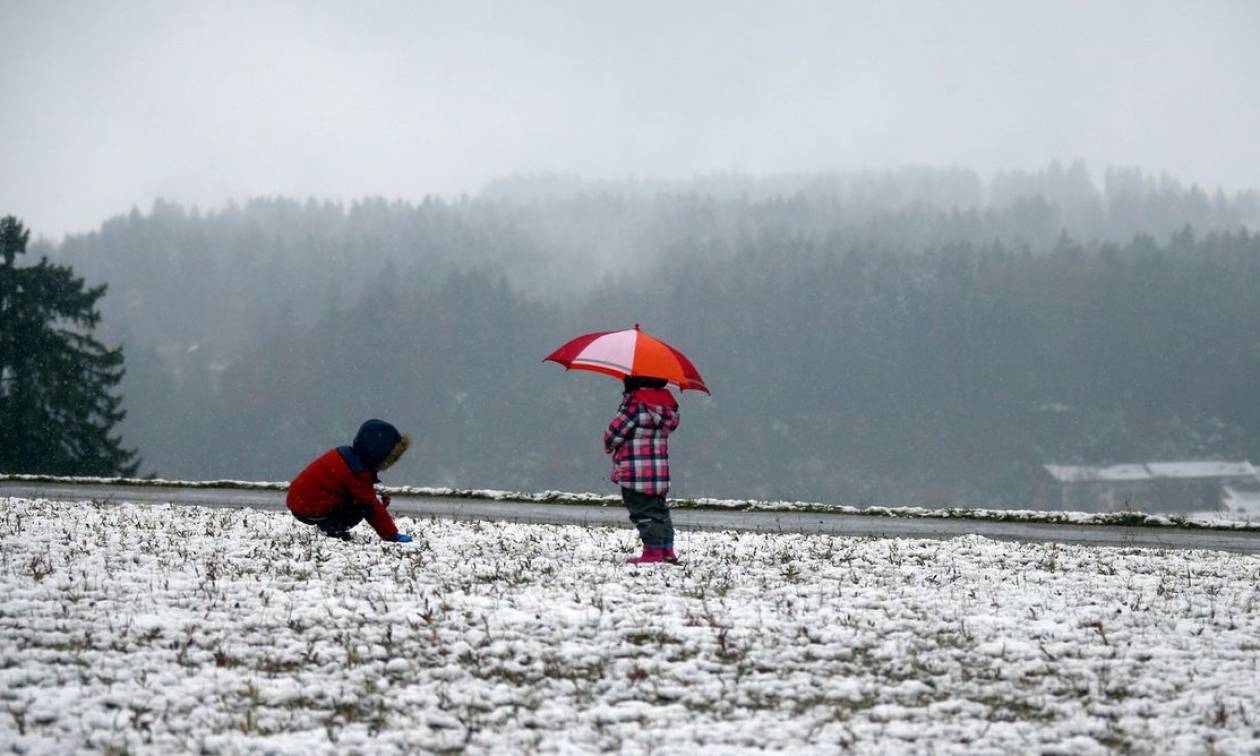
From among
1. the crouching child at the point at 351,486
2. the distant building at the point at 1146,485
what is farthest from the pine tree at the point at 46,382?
the distant building at the point at 1146,485

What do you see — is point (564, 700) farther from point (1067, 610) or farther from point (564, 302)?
point (564, 302)

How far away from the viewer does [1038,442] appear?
162 meters

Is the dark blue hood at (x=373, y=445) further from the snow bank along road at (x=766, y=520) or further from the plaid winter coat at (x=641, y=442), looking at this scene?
the snow bank along road at (x=766, y=520)

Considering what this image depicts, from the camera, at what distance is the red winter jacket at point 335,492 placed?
11758 mm

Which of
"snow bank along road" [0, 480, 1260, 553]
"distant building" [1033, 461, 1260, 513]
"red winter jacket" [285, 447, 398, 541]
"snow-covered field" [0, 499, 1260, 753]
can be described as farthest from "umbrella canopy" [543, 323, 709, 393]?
"distant building" [1033, 461, 1260, 513]

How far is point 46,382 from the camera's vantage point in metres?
41.5

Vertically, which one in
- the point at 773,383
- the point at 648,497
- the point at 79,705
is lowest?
the point at 79,705

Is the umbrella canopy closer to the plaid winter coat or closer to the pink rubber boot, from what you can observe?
the plaid winter coat

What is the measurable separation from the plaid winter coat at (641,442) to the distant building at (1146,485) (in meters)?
141

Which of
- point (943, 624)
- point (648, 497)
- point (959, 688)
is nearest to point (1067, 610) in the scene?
point (943, 624)

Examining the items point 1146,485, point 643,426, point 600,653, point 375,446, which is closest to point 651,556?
point 643,426

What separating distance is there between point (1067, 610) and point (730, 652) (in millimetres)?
3484

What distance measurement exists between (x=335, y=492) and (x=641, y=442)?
3.77m

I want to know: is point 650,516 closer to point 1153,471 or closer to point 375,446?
point 375,446
